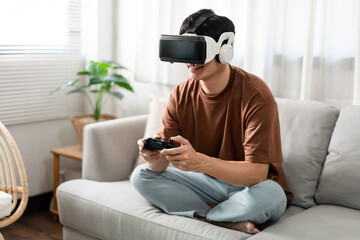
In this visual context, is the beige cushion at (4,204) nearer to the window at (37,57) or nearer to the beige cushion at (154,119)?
the beige cushion at (154,119)

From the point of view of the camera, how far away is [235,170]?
1705mm

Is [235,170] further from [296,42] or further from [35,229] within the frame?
[35,229]

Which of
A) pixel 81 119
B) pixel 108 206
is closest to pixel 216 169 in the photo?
pixel 108 206

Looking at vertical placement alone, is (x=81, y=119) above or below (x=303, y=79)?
below

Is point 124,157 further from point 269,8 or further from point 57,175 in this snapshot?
point 269,8

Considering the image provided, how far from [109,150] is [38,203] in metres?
0.86

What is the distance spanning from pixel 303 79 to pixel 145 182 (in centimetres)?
88

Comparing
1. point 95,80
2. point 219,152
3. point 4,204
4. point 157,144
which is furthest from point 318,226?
point 95,80

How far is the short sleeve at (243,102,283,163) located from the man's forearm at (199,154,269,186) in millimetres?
31

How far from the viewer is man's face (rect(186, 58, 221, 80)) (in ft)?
5.82

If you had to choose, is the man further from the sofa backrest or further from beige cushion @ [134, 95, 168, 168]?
beige cushion @ [134, 95, 168, 168]

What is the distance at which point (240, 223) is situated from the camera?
1729mm

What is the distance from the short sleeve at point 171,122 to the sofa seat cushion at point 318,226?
0.55 meters

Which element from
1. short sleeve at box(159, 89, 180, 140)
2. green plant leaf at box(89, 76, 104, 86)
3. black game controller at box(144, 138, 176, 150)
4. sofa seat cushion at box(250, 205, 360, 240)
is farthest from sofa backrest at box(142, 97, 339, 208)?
green plant leaf at box(89, 76, 104, 86)
